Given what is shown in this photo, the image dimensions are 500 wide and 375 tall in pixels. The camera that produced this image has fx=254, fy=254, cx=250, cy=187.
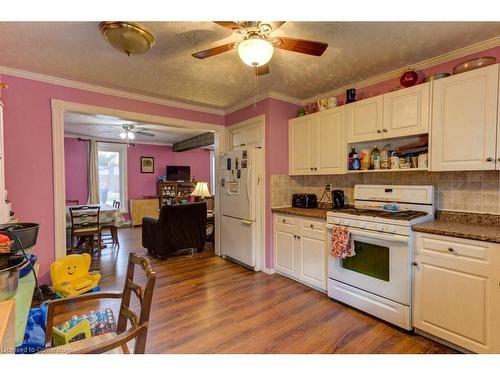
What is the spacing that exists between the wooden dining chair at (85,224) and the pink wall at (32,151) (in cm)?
130

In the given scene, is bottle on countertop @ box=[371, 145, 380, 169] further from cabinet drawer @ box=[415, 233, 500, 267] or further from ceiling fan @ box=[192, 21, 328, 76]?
ceiling fan @ box=[192, 21, 328, 76]

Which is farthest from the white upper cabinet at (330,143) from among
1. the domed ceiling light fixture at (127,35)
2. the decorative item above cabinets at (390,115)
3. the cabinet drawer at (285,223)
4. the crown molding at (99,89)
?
the domed ceiling light fixture at (127,35)

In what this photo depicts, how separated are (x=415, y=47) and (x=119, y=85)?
2.99 m

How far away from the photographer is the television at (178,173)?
7.49 m

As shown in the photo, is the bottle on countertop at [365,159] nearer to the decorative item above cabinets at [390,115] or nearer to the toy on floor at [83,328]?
the decorative item above cabinets at [390,115]

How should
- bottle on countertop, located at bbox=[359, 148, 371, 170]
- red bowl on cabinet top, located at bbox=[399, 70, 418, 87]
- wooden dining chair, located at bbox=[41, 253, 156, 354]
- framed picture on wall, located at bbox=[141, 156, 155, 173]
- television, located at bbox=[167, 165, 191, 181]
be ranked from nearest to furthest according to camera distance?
wooden dining chair, located at bbox=[41, 253, 156, 354]
red bowl on cabinet top, located at bbox=[399, 70, 418, 87]
bottle on countertop, located at bbox=[359, 148, 371, 170]
framed picture on wall, located at bbox=[141, 156, 155, 173]
television, located at bbox=[167, 165, 191, 181]

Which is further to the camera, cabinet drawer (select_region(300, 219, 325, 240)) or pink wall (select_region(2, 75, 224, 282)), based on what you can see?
cabinet drawer (select_region(300, 219, 325, 240))

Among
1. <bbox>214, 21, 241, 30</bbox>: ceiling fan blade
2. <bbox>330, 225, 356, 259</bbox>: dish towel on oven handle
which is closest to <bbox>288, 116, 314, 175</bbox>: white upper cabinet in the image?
<bbox>330, 225, 356, 259</bbox>: dish towel on oven handle

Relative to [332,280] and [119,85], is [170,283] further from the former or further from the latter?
[119,85]

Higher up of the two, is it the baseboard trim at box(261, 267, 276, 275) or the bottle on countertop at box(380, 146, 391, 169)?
the bottle on countertop at box(380, 146, 391, 169)

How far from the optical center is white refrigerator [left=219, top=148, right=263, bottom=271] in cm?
331

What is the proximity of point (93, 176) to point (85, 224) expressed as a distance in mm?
2651

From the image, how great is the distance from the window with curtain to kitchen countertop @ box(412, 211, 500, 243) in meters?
6.86
